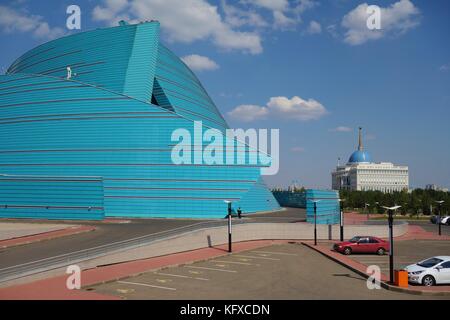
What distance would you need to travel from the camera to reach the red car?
28.9m

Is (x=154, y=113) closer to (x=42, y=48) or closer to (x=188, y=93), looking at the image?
(x=188, y=93)

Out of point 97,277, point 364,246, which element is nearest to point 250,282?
point 97,277

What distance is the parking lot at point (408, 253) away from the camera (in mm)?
24906

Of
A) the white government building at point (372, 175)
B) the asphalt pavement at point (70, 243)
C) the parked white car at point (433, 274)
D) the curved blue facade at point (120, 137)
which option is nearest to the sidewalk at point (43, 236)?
the asphalt pavement at point (70, 243)

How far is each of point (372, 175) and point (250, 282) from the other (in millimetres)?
163197

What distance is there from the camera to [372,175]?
171 metres

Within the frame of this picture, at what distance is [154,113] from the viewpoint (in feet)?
149

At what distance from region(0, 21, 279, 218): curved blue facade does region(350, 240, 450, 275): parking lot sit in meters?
17.6

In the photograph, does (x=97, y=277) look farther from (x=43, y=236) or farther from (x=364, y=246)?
(x=364, y=246)

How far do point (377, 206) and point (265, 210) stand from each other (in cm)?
3475

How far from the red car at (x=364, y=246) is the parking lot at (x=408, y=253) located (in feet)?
1.37

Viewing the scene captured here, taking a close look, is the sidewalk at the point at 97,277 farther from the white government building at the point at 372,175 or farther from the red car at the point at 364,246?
the white government building at the point at 372,175

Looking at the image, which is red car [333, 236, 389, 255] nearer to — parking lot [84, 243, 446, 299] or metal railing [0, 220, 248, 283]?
parking lot [84, 243, 446, 299]
